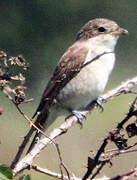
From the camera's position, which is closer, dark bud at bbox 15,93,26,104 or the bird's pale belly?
dark bud at bbox 15,93,26,104

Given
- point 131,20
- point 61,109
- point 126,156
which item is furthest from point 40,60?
point 61,109

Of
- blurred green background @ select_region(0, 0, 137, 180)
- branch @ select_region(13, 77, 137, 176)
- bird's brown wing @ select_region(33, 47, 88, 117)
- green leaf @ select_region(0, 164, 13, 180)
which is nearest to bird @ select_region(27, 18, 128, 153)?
bird's brown wing @ select_region(33, 47, 88, 117)

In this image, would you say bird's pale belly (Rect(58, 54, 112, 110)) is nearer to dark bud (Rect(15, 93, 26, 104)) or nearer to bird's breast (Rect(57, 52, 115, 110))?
bird's breast (Rect(57, 52, 115, 110))

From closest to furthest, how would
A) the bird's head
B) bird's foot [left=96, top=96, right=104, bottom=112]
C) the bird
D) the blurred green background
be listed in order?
1. bird's foot [left=96, top=96, right=104, bottom=112]
2. the bird
3. the bird's head
4. the blurred green background

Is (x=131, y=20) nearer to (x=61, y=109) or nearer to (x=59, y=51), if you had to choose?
(x=59, y=51)

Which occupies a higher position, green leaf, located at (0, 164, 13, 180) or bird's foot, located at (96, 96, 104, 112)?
green leaf, located at (0, 164, 13, 180)

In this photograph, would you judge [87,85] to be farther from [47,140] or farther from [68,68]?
[47,140]
